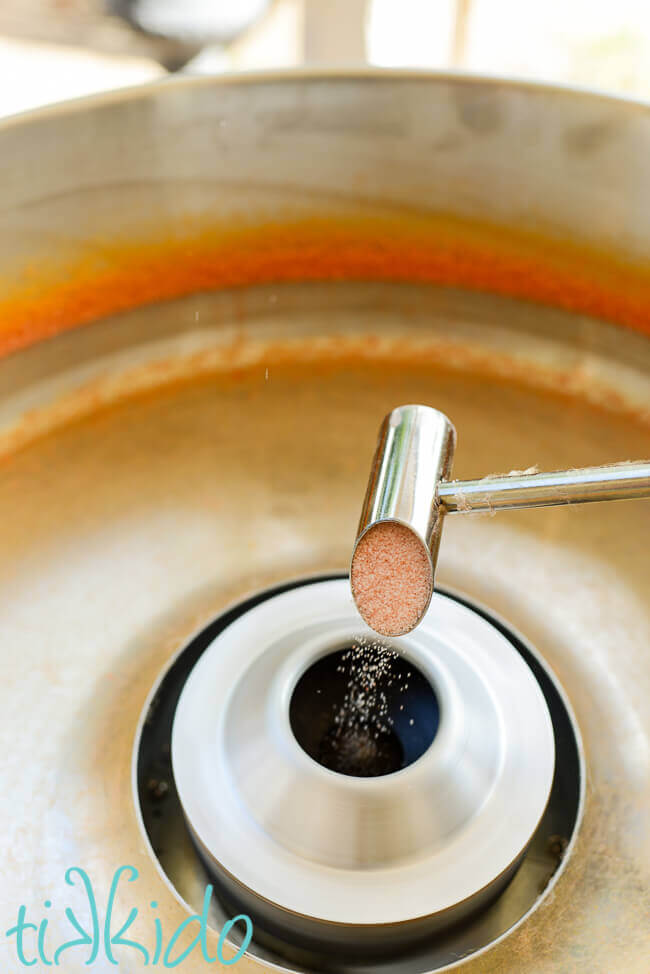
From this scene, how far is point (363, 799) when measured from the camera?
0.54m

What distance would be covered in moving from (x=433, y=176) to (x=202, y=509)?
346mm

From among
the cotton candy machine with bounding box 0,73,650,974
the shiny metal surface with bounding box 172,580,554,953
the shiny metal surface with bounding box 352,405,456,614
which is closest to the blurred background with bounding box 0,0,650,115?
the cotton candy machine with bounding box 0,73,650,974

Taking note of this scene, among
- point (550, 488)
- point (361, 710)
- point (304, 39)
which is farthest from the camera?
point (304, 39)

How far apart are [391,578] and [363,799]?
13cm

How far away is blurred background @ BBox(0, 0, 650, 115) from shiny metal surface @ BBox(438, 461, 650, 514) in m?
0.39

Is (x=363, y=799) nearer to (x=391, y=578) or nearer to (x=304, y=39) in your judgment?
(x=391, y=578)

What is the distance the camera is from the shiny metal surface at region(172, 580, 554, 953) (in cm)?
53

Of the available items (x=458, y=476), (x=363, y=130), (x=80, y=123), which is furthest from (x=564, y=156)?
(x=80, y=123)

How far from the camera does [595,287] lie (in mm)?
822

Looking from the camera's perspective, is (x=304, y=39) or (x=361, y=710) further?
(x=304, y=39)

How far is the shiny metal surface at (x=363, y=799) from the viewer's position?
0.53m

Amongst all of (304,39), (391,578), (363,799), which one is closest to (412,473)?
(391,578)

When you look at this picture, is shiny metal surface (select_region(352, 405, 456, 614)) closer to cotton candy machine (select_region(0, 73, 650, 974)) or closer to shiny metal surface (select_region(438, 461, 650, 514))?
shiny metal surface (select_region(438, 461, 650, 514))

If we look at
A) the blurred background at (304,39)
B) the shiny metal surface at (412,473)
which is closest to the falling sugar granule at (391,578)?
the shiny metal surface at (412,473)
